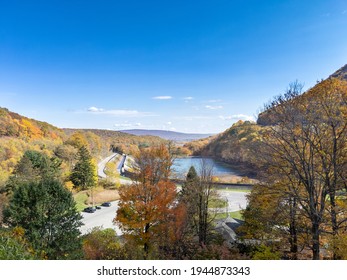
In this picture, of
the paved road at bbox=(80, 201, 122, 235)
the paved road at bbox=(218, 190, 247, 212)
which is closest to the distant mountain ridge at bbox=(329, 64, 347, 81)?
the paved road at bbox=(218, 190, 247, 212)

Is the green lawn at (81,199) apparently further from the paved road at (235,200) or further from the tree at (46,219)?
the tree at (46,219)

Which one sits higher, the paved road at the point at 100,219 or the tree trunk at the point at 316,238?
the tree trunk at the point at 316,238

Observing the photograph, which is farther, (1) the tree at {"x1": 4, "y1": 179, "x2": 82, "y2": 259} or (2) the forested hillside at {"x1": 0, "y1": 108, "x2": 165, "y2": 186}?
(2) the forested hillside at {"x1": 0, "y1": 108, "x2": 165, "y2": 186}

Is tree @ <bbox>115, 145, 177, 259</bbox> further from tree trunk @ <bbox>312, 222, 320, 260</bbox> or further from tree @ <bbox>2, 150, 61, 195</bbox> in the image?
tree @ <bbox>2, 150, 61, 195</bbox>

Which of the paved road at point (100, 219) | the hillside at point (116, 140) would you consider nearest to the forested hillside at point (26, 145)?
the paved road at point (100, 219)

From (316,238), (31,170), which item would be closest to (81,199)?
(31,170)

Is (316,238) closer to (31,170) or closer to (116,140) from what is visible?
(31,170)
